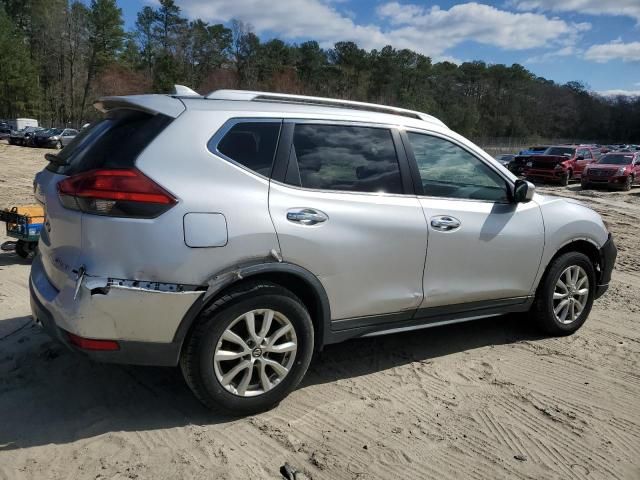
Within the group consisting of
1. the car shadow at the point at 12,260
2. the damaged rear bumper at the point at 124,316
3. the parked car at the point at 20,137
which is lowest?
the car shadow at the point at 12,260

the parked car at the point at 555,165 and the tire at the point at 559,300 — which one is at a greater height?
the parked car at the point at 555,165

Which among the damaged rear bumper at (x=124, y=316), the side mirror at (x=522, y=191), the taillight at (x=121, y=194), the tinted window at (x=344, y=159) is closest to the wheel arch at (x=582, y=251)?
the side mirror at (x=522, y=191)

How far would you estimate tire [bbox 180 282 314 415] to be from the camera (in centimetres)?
303

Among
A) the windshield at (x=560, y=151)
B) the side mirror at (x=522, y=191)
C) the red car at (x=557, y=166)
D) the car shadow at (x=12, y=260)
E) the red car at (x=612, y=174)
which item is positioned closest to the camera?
the side mirror at (x=522, y=191)

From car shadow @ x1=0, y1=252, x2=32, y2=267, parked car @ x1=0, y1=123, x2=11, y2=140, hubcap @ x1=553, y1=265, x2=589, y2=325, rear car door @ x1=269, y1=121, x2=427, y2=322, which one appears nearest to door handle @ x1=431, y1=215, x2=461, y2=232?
rear car door @ x1=269, y1=121, x2=427, y2=322

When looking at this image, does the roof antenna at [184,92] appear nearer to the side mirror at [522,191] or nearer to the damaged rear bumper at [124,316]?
the damaged rear bumper at [124,316]

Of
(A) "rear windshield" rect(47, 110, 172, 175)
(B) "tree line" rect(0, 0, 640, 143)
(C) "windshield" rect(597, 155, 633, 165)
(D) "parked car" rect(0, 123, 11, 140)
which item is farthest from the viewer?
(B) "tree line" rect(0, 0, 640, 143)

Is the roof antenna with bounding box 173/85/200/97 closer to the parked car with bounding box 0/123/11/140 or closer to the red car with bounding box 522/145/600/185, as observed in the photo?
the red car with bounding box 522/145/600/185

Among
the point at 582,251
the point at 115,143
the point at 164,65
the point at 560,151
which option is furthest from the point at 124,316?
the point at 164,65

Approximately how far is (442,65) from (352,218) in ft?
344

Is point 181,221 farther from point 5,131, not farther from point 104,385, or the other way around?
point 5,131

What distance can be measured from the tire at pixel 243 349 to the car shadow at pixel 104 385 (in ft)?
0.69

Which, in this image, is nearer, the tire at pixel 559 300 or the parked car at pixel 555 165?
the tire at pixel 559 300

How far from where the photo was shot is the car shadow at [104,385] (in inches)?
123
